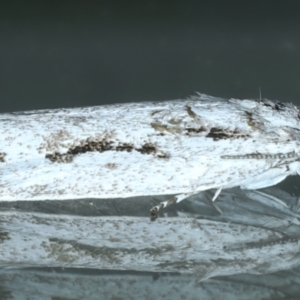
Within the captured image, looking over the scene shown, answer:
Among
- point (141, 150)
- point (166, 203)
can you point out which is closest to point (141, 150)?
point (141, 150)

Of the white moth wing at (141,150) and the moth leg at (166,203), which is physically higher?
the white moth wing at (141,150)

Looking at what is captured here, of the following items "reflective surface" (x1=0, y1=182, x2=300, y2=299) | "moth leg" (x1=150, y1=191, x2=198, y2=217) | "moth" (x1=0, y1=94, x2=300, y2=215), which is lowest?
"reflective surface" (x1=0, y1=182, x2=300, y2=299)

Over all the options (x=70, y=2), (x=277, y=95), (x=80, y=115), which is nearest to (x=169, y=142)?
(x=80, y=115)

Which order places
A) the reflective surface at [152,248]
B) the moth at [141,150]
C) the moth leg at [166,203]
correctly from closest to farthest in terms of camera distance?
1. the reflective surface at [152,248]
2. the moth at [141,150]
3. the moth leg at [166,203]

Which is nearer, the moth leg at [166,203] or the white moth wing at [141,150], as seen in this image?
the white moth wing at [141,150]

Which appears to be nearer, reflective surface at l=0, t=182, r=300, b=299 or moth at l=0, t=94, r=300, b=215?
reflective surface at l=0, t=182, r=300, b=299

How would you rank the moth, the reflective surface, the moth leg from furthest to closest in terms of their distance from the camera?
the moth leg, the moth, the reflective surface

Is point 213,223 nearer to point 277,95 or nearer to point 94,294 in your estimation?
point 94,294

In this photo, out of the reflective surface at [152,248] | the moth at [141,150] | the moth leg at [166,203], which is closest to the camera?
the reflective surface at [152,248]

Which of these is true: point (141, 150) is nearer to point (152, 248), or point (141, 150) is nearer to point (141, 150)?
point (141, 150)
